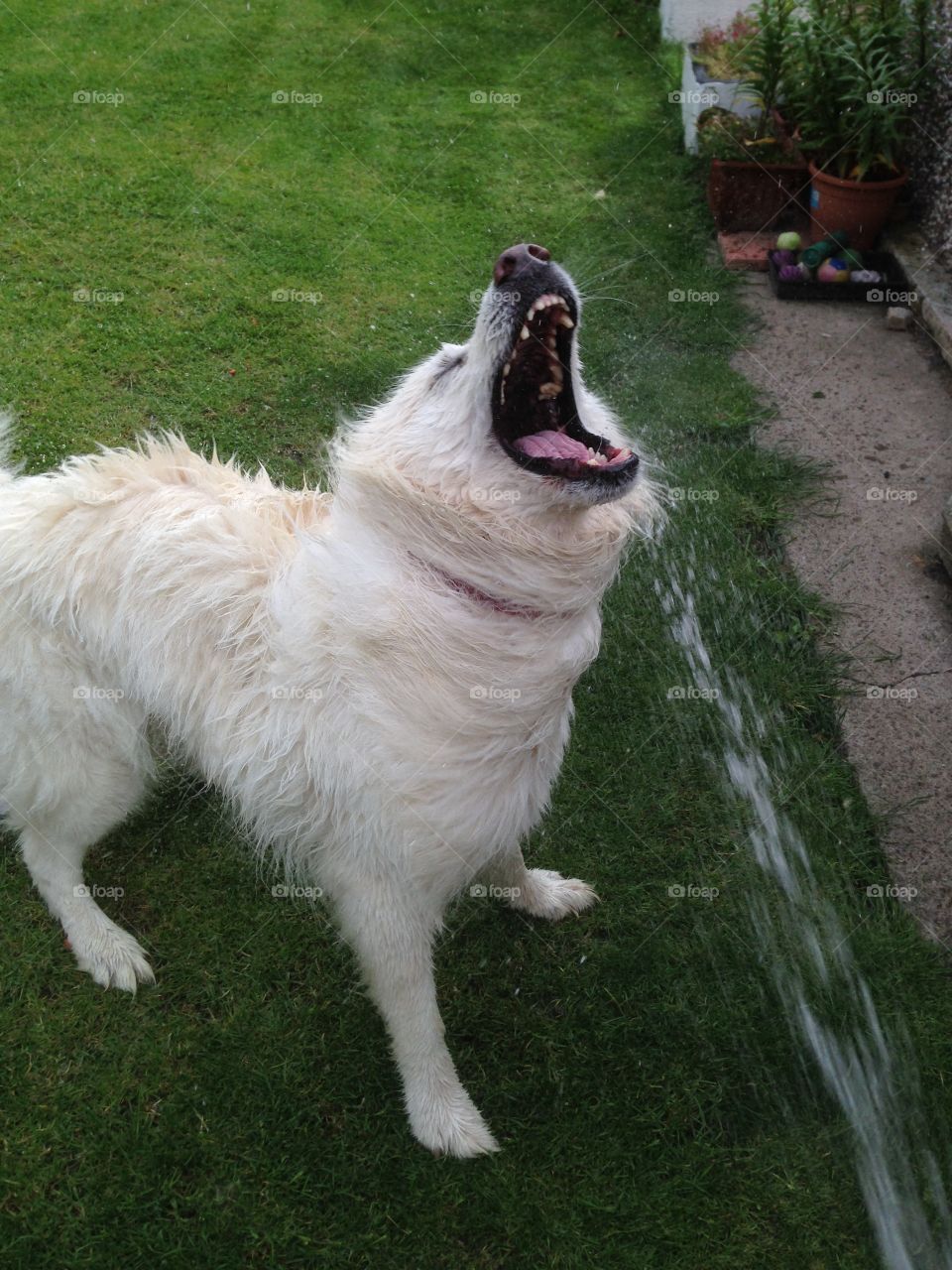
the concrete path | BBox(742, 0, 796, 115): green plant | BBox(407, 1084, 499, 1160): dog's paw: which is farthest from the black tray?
BBox(407, 1084, 499, 1160): dog's paw

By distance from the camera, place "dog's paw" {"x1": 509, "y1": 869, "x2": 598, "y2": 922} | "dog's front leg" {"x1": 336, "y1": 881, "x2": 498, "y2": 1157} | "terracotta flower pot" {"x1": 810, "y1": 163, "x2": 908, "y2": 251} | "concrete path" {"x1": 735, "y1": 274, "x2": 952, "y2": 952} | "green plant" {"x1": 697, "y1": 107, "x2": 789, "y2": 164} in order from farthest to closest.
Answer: "green plant" {"x1": 697, "y1": 107, "x2": 789, "y2": 164}, "terracotta flower pot" {"x1": 810, "y1": 163, "x2": 908, "y2": 251}, "concrete path" {"x1": 735, "y1": 274, "x2": 952, "y2": 952}, "dog's paw" {"x1": 509, "y1": 869, "x2": 598, "y2": 922}, "dog's front leg" {"x1": 336, "y1": 881, "x2": 498, "y2": 1157}

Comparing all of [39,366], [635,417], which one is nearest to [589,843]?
[635,417]

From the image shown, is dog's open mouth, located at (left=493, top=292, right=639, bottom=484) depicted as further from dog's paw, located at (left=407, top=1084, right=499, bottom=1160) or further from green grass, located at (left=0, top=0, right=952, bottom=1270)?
dog's paw, located at (left=407, top=1084, right=499, bottom=1160)

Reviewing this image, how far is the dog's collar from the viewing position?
7.32 ft

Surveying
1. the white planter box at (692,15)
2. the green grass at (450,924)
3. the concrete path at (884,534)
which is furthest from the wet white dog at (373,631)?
the white planter box at (692,15)

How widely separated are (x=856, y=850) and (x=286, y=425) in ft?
11.3

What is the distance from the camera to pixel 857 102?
244 inches

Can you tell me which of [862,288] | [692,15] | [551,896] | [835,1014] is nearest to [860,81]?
[862,288]

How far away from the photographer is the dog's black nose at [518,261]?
2121 mm

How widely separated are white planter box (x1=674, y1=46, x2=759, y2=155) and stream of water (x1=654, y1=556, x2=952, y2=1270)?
4836 millimetres

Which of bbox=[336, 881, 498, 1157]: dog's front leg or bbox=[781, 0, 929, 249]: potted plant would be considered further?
bbox=[781, 0, 929, 249]: potted plant

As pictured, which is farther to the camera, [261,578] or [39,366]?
[39,366]

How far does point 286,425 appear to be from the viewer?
5.30 metres

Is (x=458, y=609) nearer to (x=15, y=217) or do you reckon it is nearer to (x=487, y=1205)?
(x=487, y=1205)
